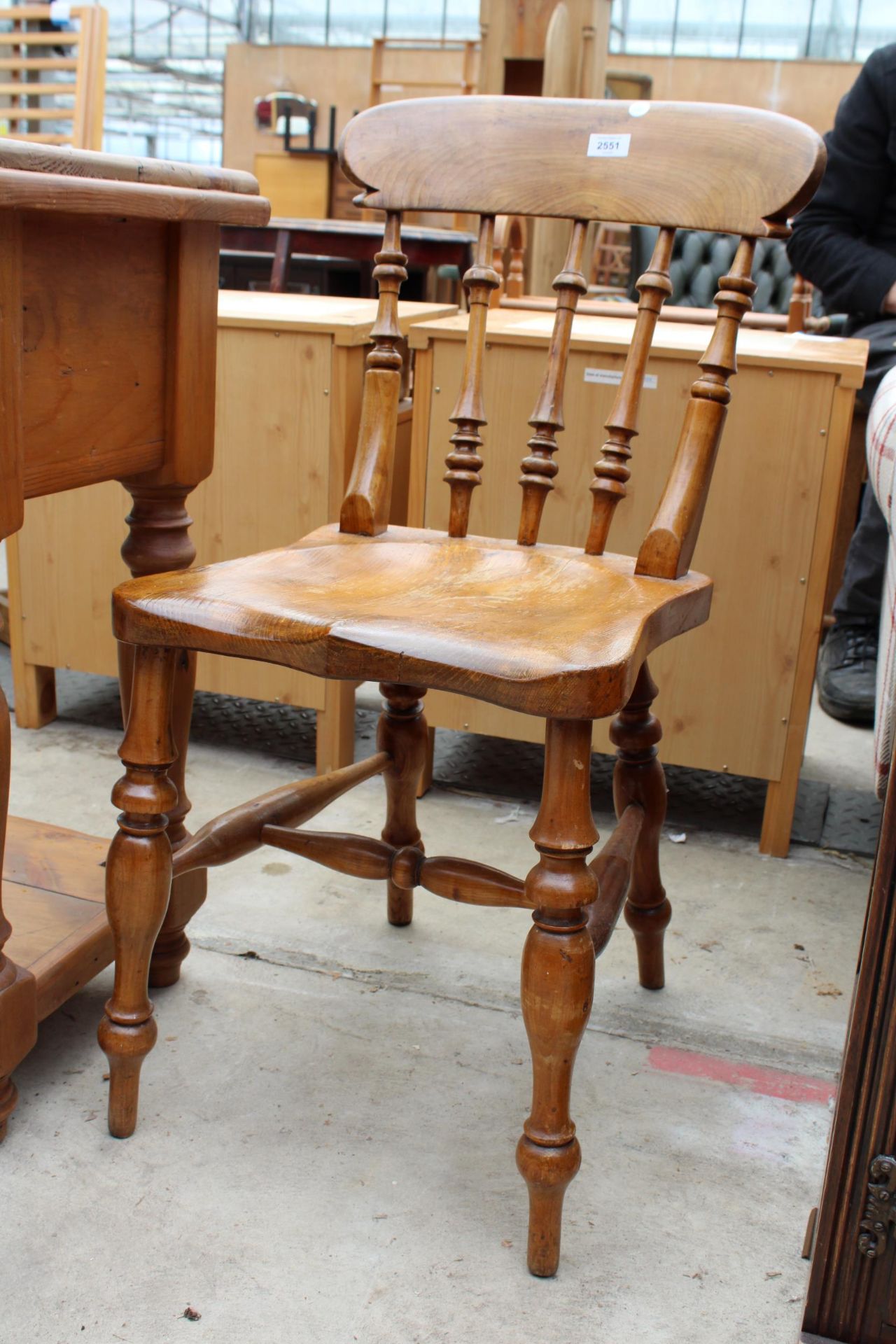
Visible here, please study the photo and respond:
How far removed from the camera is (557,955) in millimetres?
1012

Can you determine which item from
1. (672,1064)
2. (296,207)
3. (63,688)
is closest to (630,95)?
(296,207)

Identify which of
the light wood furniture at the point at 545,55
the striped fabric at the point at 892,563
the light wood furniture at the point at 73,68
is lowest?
the striped fabric at the point at 892,563

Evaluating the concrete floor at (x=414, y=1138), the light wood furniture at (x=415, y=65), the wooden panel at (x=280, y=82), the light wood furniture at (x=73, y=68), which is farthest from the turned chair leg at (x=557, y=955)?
the wooden panel at (x=280, y=82)

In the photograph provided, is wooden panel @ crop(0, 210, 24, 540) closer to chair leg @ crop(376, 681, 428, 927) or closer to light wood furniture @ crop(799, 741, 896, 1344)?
chair leg @ crop(376, 681, 428, 927)

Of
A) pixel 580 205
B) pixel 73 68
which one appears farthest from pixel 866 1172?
pixel 73 68

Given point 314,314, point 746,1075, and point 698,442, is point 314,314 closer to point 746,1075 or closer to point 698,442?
point 698,442

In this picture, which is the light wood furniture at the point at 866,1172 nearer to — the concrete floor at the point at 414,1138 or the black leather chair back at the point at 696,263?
the concrete floor at the point at 414,1138

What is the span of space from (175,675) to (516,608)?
383 mm

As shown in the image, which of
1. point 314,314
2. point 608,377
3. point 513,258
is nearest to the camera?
point 608,377

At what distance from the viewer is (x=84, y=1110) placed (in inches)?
49.6

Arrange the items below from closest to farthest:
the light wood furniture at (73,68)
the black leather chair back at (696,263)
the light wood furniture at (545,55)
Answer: the light wood furniture at (73,68) < the black leather chair back at (696,263) < the light wood furniture at (545,55)

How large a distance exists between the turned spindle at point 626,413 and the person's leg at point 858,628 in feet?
3.98

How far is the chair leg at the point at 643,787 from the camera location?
1.39m

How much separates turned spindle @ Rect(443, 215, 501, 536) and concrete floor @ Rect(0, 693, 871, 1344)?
57 centimetres
